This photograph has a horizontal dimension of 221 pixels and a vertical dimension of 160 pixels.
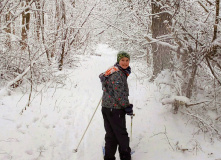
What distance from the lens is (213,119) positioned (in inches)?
142

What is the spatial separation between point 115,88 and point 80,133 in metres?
1.80

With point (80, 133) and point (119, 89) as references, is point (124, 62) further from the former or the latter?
point (80, 133)

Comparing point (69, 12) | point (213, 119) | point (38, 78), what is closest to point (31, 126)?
point (38, 78)

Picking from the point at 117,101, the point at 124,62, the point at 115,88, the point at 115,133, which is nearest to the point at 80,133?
the point at 115,133

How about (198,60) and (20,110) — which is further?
(20,110)

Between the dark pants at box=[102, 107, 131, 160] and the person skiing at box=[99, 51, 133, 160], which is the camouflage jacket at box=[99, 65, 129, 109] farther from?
the dark pants at box=[102, 107, 131, 160]

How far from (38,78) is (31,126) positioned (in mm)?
2711

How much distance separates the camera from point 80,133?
14.2ft

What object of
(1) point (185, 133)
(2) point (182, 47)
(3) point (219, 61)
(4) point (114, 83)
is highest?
(2) point (182, 47)

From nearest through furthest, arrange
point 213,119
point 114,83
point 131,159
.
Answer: point 114,83
point 131,159
point 213,119

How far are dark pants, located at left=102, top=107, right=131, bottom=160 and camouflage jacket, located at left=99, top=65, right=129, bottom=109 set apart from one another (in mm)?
115

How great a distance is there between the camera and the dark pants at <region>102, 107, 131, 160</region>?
3119 millimetres

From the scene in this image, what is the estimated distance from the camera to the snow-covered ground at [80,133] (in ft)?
11.0

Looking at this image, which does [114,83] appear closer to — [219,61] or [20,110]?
[219,61]
